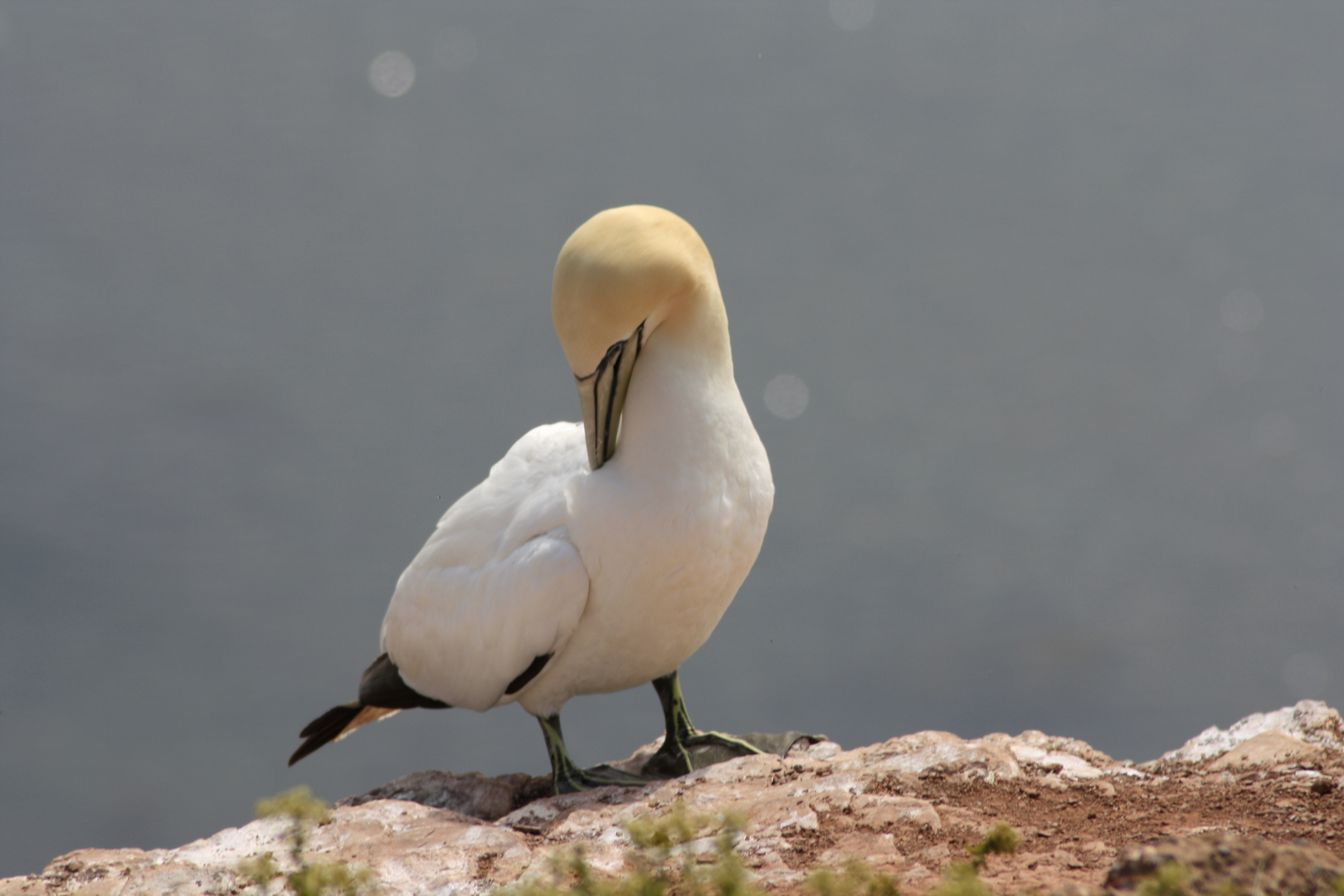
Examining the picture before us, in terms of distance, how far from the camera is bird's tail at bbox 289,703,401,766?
193 inches

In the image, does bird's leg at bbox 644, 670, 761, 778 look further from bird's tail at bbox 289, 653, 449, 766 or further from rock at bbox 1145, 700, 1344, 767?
rock at bbox 1145, 700, 1344, 767

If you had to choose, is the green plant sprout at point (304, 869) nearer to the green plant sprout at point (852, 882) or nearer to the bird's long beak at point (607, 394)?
the green plant sprout at point (852, 882)

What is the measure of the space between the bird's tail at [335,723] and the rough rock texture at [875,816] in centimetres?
55

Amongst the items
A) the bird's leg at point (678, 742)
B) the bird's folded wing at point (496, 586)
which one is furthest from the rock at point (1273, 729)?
the bird's folded wing at point (496, 586)

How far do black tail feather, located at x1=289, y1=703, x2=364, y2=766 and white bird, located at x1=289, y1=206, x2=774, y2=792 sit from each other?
0.71 meters

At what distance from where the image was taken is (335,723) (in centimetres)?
496

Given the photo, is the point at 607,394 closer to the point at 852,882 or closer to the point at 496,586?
the point at 496,586

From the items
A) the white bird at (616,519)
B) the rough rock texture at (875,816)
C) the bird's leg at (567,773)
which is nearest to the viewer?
the rough rock texture at (875,816)

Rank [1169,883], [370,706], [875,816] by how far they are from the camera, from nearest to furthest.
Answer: [1169,883], [875,816], [370,706]

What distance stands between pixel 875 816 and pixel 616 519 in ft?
4.43

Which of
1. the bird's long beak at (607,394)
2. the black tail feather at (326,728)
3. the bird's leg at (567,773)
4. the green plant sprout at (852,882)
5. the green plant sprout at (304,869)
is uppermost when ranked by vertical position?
the bird's long beak at (607,394)

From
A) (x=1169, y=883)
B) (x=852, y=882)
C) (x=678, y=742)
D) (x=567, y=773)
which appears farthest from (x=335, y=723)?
(x=1169, y=883)

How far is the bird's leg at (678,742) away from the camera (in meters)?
4.53

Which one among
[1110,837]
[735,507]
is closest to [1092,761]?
[1110,837]
